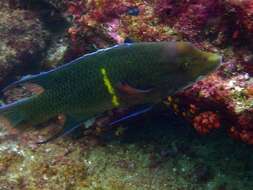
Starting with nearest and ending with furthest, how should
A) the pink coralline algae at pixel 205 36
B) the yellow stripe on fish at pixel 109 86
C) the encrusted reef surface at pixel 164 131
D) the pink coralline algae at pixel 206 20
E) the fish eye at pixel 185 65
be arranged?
the fish eye at pixel 185 65 → the yellow stripe on fish at pixel 109 86 → the pink coralline algae at pixel 205 36 → the encrusted reef surface at pixel 164 131 → the pink coralline algae at pixel 206 20

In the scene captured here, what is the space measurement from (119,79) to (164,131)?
6.19 feet

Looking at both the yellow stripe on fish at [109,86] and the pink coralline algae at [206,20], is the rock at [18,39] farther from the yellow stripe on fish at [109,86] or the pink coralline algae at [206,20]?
the yellow stripe on fish at [109,86]

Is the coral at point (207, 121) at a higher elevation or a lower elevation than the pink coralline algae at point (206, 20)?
lower

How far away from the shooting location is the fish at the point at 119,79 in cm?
354

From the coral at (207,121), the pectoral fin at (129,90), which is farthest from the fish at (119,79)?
the coral at (207,121)

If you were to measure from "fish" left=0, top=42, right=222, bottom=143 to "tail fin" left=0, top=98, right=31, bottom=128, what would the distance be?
0.01 meters

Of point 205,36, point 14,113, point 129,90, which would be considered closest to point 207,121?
point 205,36

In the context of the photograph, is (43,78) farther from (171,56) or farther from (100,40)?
(100,40)

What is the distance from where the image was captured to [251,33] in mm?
4219

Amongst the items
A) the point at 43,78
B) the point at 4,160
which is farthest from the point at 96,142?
the point at 43,78

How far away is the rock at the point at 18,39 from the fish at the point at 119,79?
2740mm

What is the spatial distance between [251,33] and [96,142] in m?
2.40

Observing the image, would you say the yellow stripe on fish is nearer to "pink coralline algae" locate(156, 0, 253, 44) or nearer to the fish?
the fish

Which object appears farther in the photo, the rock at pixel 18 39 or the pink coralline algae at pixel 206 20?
the rock at pixel 18 39
